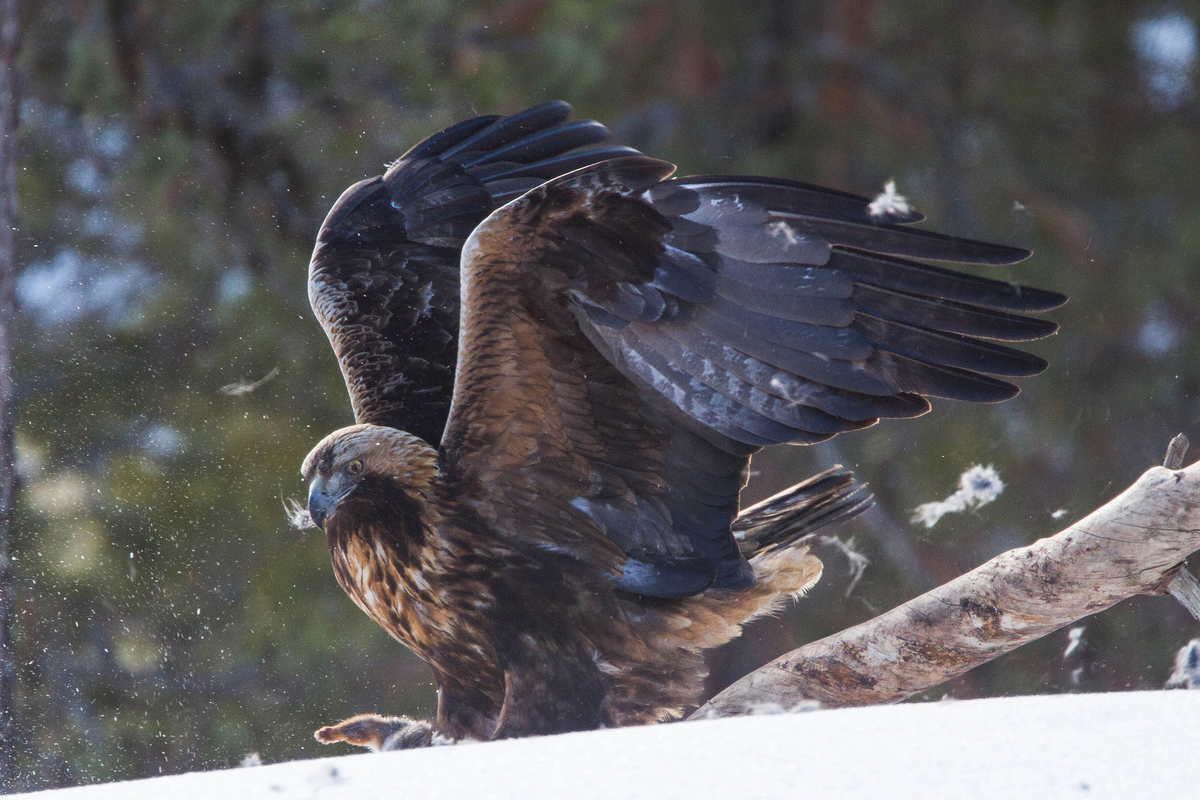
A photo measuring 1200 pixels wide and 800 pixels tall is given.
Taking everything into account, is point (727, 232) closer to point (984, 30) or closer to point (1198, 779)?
point (1198, 779)

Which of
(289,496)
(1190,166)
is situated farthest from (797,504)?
(1190,166)

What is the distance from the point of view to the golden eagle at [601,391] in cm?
127

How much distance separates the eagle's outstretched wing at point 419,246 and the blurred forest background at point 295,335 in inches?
37.8

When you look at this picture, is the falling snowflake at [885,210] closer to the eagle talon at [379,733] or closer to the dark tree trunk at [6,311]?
the eagle talon at [379,733]

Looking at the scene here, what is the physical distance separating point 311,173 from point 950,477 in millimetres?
1991

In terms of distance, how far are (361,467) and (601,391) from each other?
356 mm

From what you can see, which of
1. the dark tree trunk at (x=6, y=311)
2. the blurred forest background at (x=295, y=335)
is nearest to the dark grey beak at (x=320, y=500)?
the blurred forest background at (x=295, y=335)

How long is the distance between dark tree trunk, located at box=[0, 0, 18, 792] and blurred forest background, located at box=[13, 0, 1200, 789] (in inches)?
3.6

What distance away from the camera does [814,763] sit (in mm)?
1045

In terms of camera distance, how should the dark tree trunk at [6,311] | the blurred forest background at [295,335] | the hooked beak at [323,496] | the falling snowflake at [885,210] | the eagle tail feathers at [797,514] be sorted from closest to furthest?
the falling snowflake at [885,210] < the hooked beak at [323,496] < the eagle tail feathers at [797,514] < the dark tree trunk at [6,311] < the blurred forest background at [295,335]

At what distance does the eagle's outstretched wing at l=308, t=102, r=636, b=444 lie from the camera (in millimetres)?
1664

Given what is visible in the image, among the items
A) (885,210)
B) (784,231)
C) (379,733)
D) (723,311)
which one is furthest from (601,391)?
(379,733)

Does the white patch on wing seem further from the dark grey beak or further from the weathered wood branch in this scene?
the dark grey beak

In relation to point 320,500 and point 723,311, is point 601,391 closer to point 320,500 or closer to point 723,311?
point 723,311
